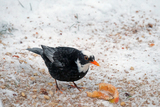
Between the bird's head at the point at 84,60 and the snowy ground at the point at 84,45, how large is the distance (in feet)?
1.79

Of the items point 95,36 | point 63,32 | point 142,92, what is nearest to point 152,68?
point 142,92

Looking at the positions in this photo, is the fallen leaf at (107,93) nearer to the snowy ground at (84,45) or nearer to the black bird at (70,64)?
the snowy ground at (84,45)

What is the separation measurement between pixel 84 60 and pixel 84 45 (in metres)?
1.92

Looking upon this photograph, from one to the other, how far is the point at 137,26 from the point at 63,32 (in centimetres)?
232

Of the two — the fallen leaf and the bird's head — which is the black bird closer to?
the bird's head

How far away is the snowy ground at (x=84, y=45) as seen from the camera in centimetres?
303

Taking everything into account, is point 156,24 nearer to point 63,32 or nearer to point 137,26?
point 137,26

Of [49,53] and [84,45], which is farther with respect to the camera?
[84,45]

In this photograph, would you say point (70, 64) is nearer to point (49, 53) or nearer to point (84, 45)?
point (49, 53)

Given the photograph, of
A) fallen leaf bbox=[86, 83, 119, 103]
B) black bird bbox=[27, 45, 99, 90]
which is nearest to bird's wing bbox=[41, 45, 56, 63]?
black bird bbox=[27, 45, 99, 90]

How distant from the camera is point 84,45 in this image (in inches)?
189

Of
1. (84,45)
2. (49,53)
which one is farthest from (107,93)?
(84,45)

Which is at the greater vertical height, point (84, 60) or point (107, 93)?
point (84, 60)

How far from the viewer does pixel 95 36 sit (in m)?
5.14
